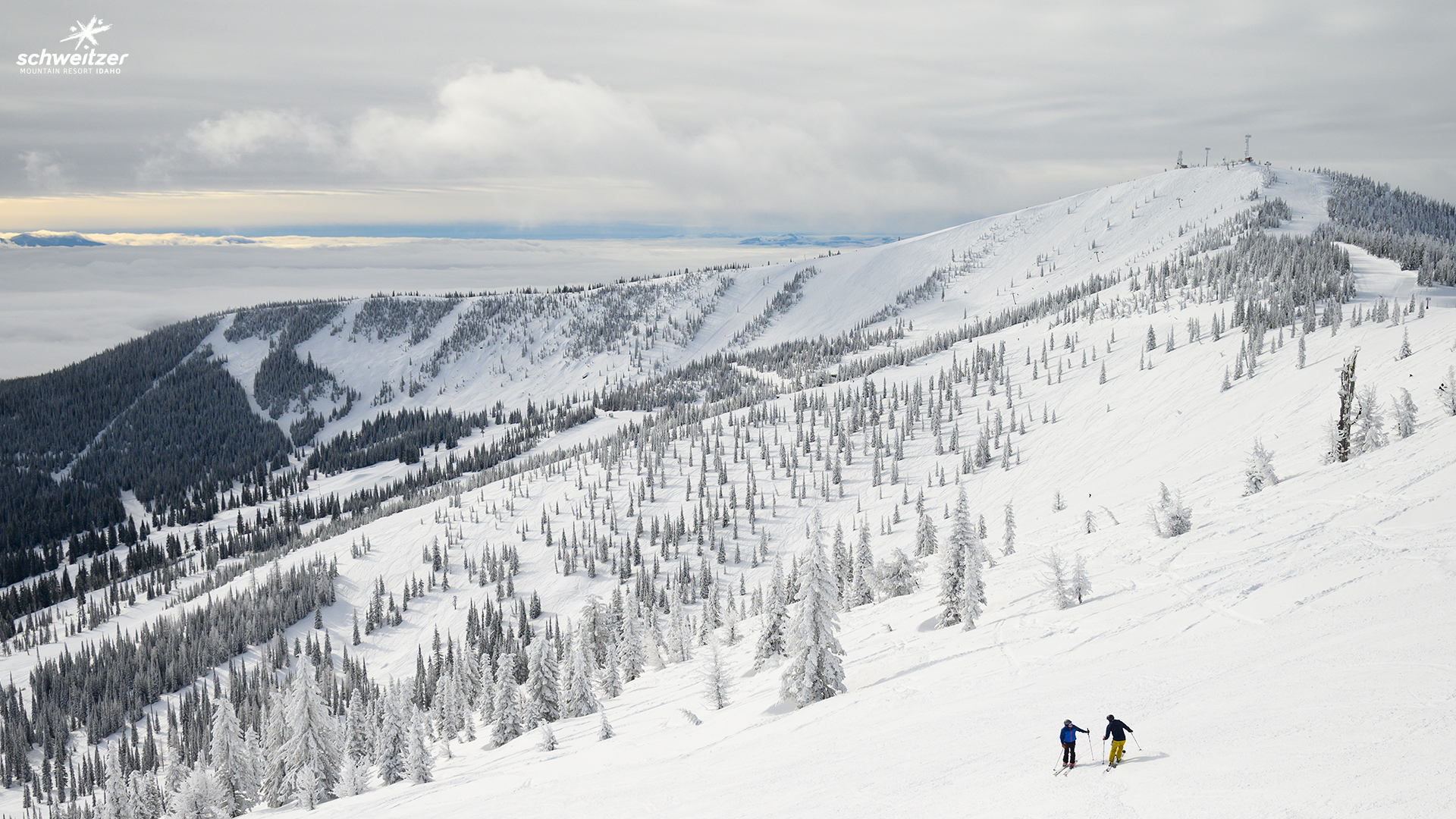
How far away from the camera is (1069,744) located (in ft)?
72.1

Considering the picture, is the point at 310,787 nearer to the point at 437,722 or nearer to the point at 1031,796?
the point at 437,722

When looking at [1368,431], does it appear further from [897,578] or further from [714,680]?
Result: [714,680]

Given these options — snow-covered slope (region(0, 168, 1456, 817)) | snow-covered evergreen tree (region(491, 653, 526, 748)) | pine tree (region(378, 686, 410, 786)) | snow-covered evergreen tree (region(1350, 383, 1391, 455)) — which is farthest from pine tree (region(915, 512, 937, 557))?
pine tree (region(378, 686, 410, 786))

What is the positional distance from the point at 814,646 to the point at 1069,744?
19.5 meters

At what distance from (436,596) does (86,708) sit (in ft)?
195

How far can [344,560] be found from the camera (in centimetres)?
17438

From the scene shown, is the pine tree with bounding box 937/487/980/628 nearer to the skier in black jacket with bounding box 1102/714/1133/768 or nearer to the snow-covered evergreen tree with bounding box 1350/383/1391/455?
the skier in black jacket with bounding box 1102/714/1133/768

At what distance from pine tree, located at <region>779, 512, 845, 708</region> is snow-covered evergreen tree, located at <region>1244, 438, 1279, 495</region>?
35.7 m

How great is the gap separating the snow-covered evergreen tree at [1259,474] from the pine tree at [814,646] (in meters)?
35.7

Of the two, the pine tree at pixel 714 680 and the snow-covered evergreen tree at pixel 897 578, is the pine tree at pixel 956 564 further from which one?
the snow-covered evergreen tree at pixel 897 578

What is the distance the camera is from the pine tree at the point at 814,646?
40.1 meters

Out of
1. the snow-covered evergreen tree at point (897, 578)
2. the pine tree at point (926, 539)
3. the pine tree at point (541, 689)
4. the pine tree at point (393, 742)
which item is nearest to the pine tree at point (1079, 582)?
the snow-covered evergreen tree at point (897, 578)

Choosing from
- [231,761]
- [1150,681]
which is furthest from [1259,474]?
[231,761]

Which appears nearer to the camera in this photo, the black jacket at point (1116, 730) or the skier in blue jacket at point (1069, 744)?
the black jacket at point (1116, 730)
